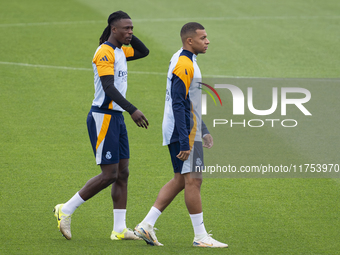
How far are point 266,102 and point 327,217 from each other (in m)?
5.54

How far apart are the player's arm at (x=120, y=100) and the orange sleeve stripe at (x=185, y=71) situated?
519 mm

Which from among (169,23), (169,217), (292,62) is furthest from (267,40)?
(169,217)

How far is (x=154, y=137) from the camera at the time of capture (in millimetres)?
10008

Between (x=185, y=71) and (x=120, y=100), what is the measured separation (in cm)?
68

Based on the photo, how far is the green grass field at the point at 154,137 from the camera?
6098mm

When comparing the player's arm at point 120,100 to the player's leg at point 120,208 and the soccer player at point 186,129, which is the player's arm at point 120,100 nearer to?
the soccer player at point 186,129

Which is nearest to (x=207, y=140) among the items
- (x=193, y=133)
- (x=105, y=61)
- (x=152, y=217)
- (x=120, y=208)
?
(x=193, y=133)

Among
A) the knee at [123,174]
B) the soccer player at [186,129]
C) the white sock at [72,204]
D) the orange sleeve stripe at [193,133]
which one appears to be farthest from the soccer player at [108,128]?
the orange sleeve stripe at [193,133]

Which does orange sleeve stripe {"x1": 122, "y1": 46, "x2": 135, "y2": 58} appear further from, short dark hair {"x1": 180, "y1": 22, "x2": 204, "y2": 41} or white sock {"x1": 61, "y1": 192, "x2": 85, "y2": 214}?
white sock {"x1": 61, "y1": 192, "x2": 85, "y2": 214}

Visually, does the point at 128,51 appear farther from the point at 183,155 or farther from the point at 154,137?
the point at 154,137

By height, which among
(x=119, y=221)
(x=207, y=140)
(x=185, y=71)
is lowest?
(x=119, y=221)

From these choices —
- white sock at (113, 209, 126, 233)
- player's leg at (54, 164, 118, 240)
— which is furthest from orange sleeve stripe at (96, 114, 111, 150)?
white sock at (113, 209, 126, 233)

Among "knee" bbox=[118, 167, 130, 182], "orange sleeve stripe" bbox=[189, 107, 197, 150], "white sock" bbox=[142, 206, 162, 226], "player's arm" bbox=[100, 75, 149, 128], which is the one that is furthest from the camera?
"knee" bbox=[118, 167, 130, 182]

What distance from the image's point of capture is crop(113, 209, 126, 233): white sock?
605cm
